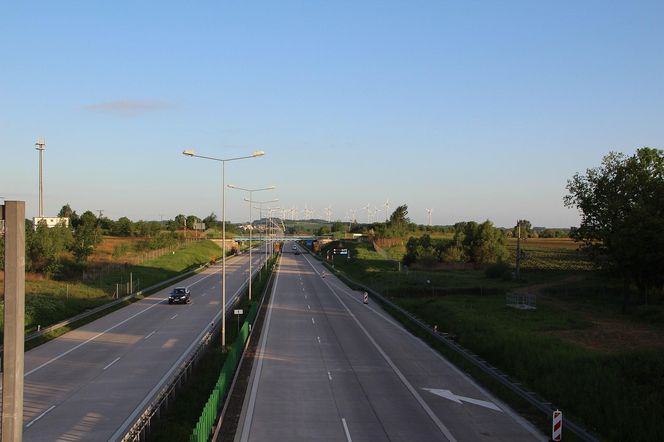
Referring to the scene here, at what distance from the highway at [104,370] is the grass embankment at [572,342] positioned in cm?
1330

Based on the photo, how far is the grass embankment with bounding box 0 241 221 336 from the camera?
126 ft

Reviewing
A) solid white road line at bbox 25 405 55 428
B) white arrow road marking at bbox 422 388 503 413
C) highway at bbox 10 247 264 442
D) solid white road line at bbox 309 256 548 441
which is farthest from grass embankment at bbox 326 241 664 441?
solid white road line at bbox 25 405 55 428

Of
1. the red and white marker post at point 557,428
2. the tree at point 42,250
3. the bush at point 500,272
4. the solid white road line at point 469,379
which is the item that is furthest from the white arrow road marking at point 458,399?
the bush at point 500,272

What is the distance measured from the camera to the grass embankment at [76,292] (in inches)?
1511

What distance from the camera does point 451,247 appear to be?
344 ft

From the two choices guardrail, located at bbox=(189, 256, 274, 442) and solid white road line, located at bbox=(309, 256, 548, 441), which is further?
solid white road line, located at bbox=(309, 256, 548, 441)

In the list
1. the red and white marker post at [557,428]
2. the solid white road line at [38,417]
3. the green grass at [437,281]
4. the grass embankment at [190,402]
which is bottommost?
the green grass at [437,281]

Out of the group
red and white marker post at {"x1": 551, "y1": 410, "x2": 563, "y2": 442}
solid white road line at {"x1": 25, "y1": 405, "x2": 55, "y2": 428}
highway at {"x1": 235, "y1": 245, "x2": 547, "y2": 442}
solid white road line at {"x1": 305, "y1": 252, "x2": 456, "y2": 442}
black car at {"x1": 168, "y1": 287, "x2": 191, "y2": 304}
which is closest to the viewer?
red and white marker post at {"x1": 551, "y1": 410, "x2": 563, "y2": 442}

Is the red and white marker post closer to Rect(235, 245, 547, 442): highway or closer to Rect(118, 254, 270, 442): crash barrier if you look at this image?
Rect(235, 245, 547, 442): highway

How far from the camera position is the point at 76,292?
51.9 meters

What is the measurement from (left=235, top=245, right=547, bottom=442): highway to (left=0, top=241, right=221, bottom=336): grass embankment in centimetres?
1440

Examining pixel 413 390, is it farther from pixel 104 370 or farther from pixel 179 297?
pixel 179 297

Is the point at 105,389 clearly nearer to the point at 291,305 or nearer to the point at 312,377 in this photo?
the point at 312,377

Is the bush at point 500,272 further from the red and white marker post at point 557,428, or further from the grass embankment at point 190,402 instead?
the red and white marker post at point 557,428
